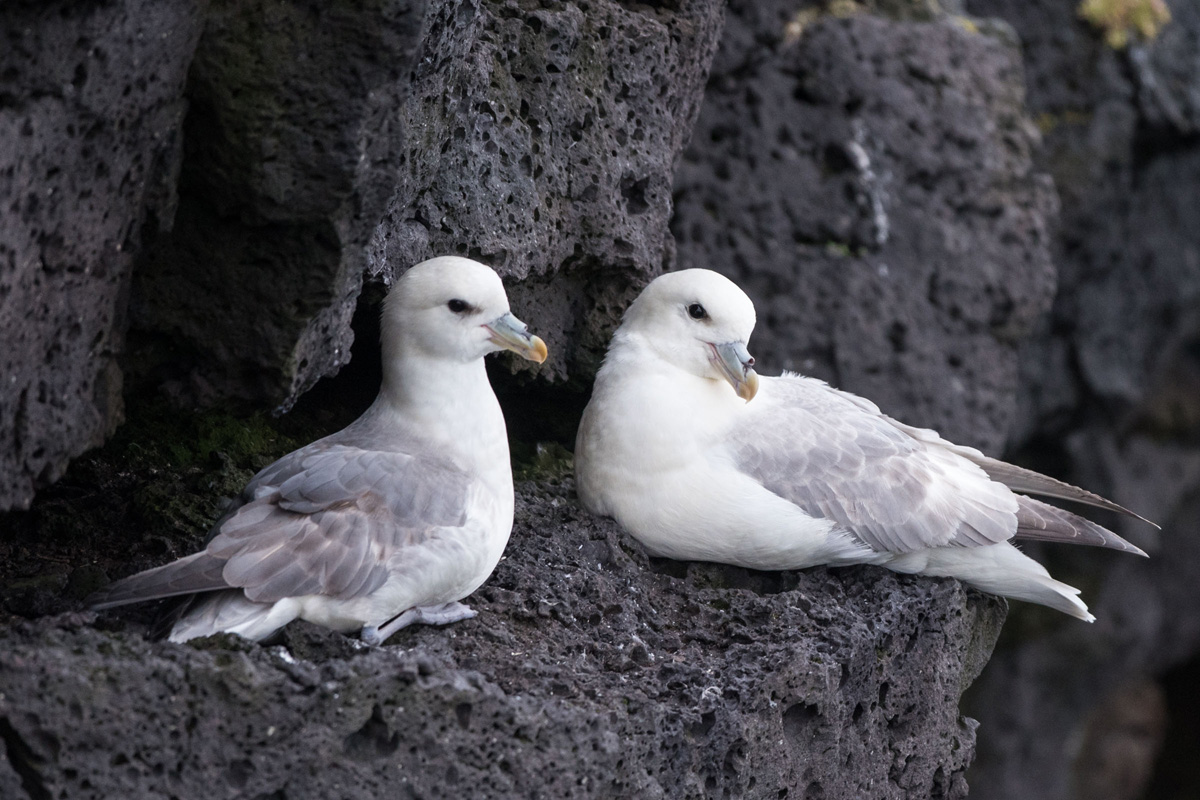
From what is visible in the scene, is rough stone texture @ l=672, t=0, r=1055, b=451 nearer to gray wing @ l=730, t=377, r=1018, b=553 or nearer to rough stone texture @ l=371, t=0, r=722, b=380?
rough stone texture @ l=371, t=0, r=722, b=380

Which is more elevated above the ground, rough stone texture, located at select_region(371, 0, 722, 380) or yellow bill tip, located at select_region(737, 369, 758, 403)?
rough stone texture, located at select_region(371, 0, 722, 380)

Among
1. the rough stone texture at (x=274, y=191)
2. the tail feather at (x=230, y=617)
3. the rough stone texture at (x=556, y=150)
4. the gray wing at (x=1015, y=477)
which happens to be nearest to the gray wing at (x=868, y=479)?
the gray wing at (x=1015, y=477)

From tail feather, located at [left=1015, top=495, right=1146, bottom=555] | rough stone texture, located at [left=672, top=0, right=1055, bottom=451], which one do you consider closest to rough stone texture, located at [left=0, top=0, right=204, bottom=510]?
tail feather, located at [left=1015, top=495, right=1146, bottom=555]

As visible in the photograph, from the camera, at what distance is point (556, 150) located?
4055 millimetres

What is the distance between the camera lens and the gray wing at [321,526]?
9.16ft

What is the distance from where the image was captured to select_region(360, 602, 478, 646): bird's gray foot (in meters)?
2.99

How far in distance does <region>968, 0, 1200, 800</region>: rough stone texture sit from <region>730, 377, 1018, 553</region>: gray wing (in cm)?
342

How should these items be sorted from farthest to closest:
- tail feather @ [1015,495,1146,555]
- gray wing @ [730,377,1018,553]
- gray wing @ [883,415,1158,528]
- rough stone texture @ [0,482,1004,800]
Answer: gray wing @ [883,415,1158,528], tail feather @ [1015,495,1146,555], gray wing @ [730,377,1018,553], rough stone texture @ [0,482,1004,800]

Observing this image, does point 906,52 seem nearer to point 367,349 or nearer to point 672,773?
point 367,349

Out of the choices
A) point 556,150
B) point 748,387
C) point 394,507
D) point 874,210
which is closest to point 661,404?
point 748,387

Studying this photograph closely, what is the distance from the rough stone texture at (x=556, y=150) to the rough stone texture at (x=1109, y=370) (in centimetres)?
303

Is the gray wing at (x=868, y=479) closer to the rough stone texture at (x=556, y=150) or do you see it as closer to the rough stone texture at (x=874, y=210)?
the rough stone texture at (x=556, y=150)

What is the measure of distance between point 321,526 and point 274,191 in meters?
0.74

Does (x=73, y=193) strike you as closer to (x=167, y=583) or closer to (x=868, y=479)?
(x=167, y=583)
